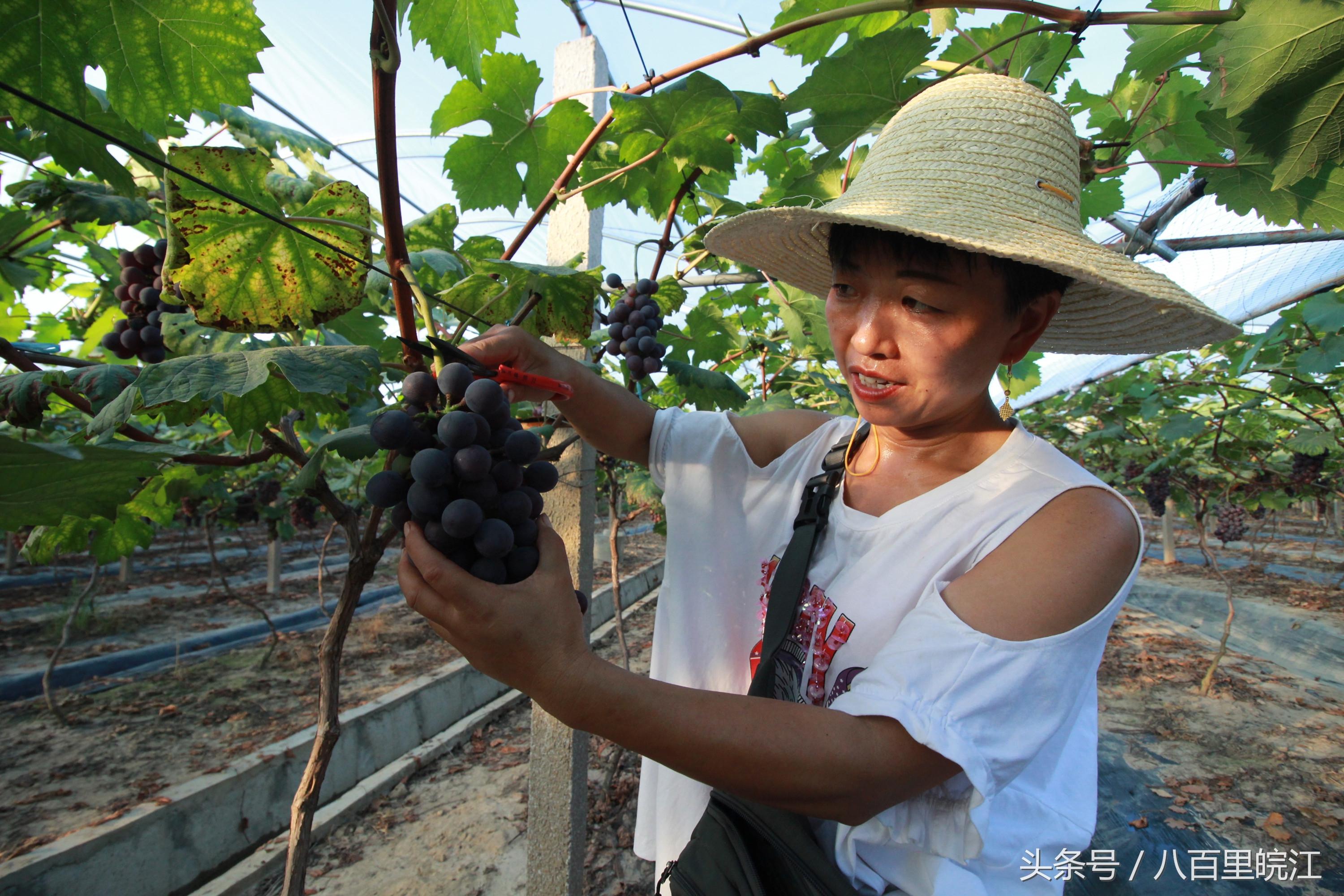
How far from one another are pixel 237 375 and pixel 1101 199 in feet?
10.5

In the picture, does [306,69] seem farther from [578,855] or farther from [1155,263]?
[1155,263]

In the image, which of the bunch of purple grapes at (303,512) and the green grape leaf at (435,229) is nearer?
the green grape leaf at (435,229)

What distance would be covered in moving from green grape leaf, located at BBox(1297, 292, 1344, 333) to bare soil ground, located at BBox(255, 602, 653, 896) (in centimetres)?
519

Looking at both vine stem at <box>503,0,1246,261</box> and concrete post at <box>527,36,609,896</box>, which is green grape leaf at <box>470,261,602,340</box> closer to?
vine stem at <box>503,0,1246,261</box>

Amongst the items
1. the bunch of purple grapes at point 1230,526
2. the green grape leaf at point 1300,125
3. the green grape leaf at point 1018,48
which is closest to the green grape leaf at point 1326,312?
the green grape leaf at point 1018,48

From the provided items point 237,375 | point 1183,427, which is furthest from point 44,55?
point 1183,427

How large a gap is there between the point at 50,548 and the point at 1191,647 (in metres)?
10.9

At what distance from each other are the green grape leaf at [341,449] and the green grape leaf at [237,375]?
8cm

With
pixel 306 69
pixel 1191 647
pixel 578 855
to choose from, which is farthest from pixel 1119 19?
pixel 1191 647

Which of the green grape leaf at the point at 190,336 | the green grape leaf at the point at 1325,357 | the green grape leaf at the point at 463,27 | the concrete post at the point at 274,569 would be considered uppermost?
the green grape leaf at the point at 463,27

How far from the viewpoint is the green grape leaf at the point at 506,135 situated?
2.01 meters

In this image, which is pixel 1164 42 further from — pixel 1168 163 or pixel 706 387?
pixel 706 387

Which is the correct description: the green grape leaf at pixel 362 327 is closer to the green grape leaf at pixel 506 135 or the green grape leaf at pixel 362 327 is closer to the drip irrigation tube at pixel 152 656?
the green grape leaf at pixel 506 135

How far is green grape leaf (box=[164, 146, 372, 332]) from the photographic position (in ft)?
3.88
